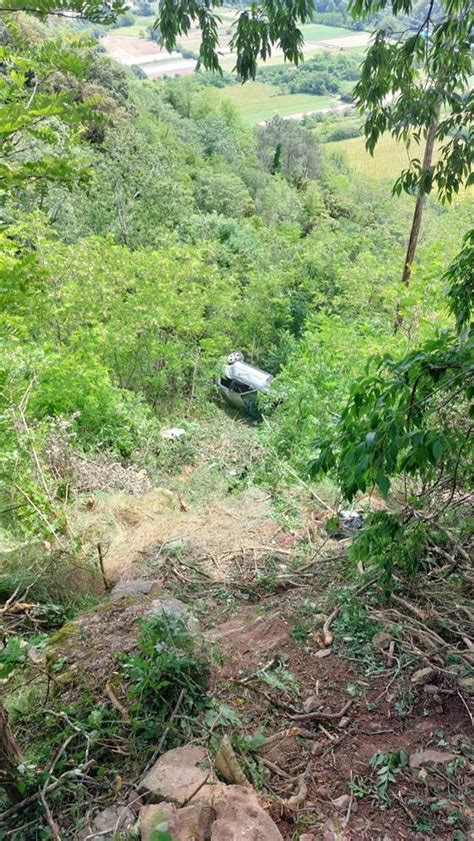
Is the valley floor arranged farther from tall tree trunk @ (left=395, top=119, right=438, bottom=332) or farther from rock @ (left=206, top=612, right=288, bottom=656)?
tall tree trunk @ (left=395, top=119, right=438, bottom=332)

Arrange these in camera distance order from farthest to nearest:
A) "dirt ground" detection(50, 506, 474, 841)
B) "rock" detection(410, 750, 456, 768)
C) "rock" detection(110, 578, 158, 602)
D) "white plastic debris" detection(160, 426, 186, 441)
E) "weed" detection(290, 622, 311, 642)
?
1. "white plastic debris" detection(160, 426, 186, 441)
2. "rock" detection(110, 578, 158, 602)
3. "weed" detection(290, 622, 311, 642)
4. "rock" detection(410, 750, 456, 768)
5. "dirt ground" detection(50, 506, 474, 841)

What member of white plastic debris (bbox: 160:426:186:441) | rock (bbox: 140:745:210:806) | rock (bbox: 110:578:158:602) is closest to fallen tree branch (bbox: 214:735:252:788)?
rock (bbox: 140:745:210:806)

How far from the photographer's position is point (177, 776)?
2.17 m

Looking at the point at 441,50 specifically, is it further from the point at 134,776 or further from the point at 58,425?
the point at 58,425

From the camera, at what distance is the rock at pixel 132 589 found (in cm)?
446

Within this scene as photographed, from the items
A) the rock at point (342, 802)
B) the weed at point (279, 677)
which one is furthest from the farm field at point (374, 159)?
the rock at point (342, 802)

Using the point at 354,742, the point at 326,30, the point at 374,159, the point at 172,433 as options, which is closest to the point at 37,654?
the point at 354,742

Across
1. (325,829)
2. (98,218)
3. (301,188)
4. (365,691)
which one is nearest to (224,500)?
(365,691)

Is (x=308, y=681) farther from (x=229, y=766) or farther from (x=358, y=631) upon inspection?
(x=229, y=766)

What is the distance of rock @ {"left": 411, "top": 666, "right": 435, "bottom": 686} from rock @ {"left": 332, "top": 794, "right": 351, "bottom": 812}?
680 millimetres

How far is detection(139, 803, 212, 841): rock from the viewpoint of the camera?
187cm

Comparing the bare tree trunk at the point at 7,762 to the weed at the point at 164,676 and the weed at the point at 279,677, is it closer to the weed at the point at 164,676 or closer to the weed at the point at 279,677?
the weed at the point at 164,676

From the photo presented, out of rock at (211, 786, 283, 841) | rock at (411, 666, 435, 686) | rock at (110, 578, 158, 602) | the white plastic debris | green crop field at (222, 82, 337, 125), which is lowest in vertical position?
the white plastic debris

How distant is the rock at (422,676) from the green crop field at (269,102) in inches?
2119
